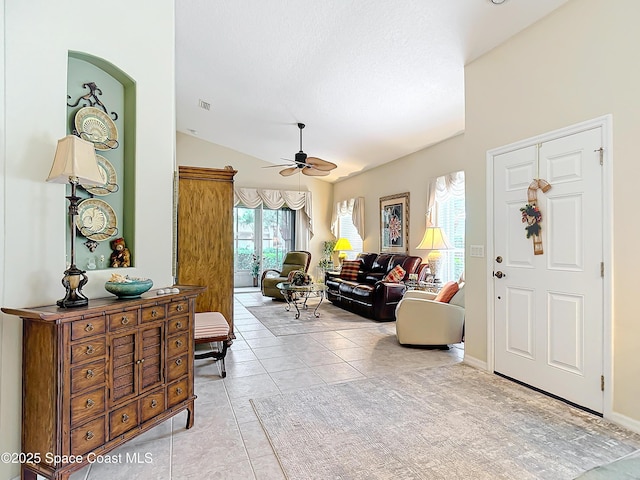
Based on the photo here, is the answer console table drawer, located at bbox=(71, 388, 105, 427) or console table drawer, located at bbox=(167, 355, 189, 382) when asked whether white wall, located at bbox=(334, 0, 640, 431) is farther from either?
console table drawer, located at bbox=(71, 388, 105, 427)

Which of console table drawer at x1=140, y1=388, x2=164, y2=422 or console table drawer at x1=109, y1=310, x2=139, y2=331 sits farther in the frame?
console table drawer at x1=140, y1=388, x2=164, y2=422

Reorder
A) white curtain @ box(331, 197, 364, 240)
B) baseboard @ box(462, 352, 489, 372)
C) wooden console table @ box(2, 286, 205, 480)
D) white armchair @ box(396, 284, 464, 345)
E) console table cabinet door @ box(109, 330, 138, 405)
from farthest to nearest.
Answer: white curtain @ box(331, 197, 364, 240) < white armchair @ box(396, 284, 464, 345) < baseboard @ box(462, 352, 489, 372) < console table cabinet door @ box(109, 330, 138, 405) < wooden console table @ box(2, 286, 205, 480)

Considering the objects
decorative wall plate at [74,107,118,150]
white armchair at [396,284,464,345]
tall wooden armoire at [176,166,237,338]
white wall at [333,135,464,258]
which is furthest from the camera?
white wall at [333,135,464,258]

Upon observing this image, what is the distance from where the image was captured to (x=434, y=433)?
2211 millimetres

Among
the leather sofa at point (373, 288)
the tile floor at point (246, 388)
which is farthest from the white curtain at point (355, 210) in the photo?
the tile floor at point (246, 388)

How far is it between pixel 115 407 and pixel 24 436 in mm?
432

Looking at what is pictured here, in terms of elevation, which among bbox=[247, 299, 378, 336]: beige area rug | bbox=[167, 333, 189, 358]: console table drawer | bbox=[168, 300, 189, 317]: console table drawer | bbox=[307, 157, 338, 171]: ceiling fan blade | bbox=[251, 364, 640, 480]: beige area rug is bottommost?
bbox=[247, 299, 378, 336]: beige area rug

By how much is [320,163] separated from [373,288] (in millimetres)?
2139

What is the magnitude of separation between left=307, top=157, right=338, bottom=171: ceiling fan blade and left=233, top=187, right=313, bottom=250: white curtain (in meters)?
3.66

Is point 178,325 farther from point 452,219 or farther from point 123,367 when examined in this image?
point 452,219

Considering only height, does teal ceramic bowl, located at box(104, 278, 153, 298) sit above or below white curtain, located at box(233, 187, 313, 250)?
below

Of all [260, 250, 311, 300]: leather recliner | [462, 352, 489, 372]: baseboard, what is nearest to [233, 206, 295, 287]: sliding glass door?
[260, 250, 311, 300]: leather recliner

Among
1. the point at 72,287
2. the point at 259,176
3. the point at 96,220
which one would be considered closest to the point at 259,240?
the point at 259,176

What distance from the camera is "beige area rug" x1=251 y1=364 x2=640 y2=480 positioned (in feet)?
6.14
